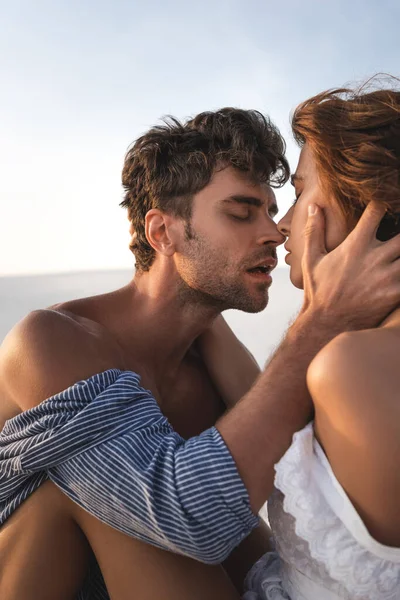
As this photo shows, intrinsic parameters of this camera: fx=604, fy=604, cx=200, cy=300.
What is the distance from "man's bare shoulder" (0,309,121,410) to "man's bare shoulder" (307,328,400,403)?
1.03 meters

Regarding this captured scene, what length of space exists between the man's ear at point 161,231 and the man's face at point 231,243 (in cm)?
11

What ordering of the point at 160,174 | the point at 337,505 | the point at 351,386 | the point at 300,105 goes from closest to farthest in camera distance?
the point at 351,386 < the point at 337,505 < the point at 300,105 < the point at 160,174

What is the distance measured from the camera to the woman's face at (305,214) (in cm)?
206

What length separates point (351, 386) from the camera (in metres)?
1.34

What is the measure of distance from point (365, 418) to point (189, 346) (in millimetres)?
1998

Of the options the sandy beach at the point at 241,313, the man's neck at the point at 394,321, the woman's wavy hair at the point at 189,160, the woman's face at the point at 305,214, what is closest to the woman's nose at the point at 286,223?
the woman's face at the point at 305,214

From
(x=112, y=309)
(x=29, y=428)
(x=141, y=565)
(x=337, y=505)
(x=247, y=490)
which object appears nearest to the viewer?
(x=337, y=505)

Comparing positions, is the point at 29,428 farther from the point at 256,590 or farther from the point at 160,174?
the point at 160,174

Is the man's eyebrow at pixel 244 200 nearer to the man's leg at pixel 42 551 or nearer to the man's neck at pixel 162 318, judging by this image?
the man's neck at pixel 162 318

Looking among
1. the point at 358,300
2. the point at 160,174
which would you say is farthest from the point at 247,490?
the point at 160,174

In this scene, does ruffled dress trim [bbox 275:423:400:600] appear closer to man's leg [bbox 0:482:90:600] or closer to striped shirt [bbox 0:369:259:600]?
striped shirt [bbox 0:369:259:600]

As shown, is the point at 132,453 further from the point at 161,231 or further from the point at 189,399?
the point at 161,231

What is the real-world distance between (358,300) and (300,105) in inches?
29.8

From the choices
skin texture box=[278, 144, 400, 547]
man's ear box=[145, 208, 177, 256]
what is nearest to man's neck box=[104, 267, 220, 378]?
man's ear box=[145, 208, 177, 256]
